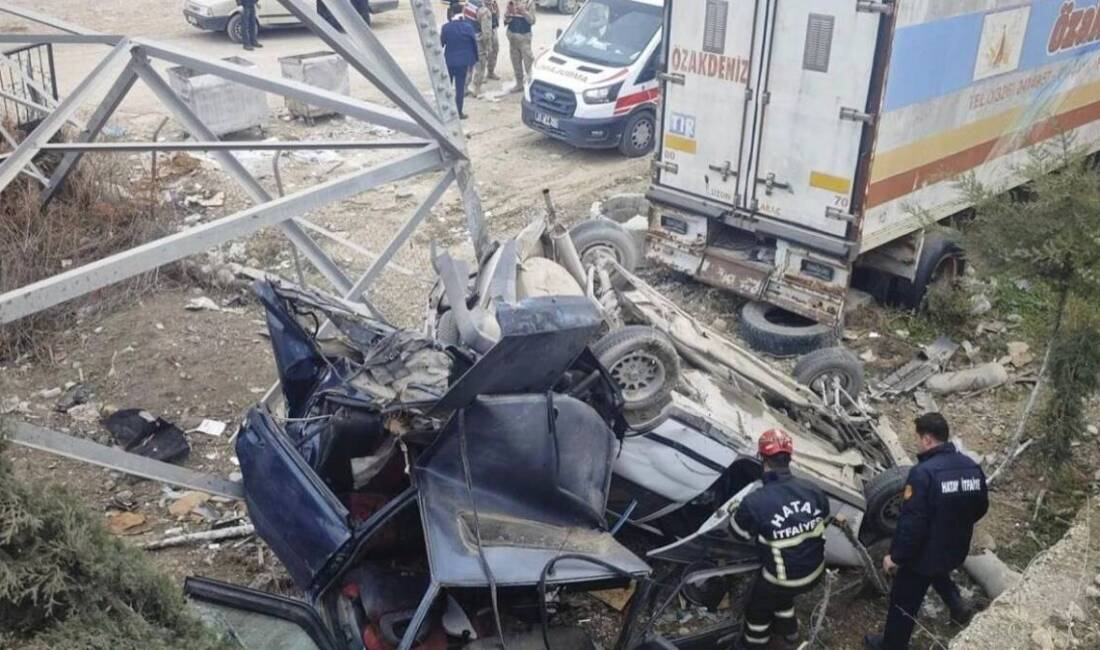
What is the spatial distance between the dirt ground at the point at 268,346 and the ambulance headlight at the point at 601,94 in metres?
0.86

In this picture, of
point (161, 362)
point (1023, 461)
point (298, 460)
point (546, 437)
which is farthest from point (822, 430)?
point (161, 362)

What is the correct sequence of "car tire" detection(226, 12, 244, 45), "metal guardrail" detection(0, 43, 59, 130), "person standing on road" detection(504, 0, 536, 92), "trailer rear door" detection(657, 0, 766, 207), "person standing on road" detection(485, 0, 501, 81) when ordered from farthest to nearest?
"car tire" detection(226, 12, 244, 45), "person standing on road" detection(485, 0, 501, 81), "person standing on road" detection(504, 0, 536, 92), "metal guardrail" detection(0, 43, 59, 130), "trailer rear door" detection(657, 0, 766, 207)

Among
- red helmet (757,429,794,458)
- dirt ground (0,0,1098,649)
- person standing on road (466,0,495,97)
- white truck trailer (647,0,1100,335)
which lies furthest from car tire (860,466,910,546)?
person standing on road (466,0,495,97)

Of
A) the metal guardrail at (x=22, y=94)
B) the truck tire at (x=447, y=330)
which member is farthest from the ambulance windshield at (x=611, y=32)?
the truck tire at (x=447, y=330)

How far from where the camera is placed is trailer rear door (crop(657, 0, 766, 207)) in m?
8.12

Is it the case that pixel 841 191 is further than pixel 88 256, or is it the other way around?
pixel 88 256

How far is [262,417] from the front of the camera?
4.97m

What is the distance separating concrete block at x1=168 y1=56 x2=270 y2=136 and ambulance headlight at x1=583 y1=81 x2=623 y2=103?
419 cm

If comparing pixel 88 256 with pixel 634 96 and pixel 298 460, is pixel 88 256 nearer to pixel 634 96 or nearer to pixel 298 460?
pixel 298 460

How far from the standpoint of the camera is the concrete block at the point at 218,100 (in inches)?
484

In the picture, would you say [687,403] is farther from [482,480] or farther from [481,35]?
[481,35]

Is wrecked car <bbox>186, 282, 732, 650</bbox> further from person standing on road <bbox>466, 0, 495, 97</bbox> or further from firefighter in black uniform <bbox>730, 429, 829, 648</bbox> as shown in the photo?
person standing on road <bbox>466, 0, 495, 97</bbox>

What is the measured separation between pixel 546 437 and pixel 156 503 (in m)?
3.08

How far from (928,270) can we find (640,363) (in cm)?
395
